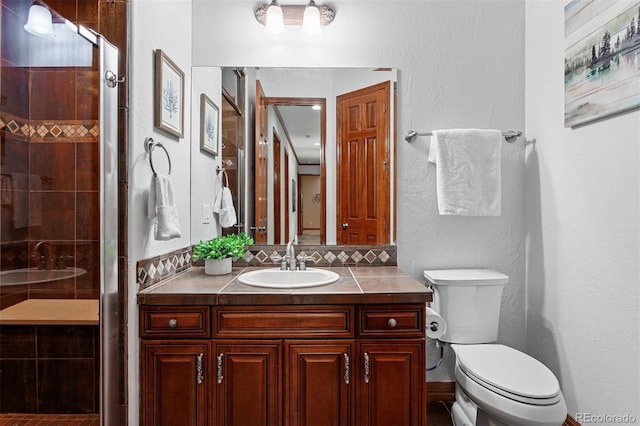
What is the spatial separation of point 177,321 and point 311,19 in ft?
5.42

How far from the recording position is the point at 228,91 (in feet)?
6.70

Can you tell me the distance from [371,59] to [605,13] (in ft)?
3.45

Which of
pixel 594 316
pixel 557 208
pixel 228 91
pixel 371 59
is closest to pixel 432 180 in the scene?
pixel 557 208

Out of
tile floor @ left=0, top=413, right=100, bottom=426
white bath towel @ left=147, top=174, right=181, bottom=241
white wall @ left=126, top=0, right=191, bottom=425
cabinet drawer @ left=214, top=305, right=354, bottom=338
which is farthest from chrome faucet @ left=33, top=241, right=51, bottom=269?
cabinet drawer @ left=214, top=305, right=354, bottom=338

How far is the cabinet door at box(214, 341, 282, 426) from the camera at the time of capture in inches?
57.3

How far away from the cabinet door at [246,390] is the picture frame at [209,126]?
3.55 feet

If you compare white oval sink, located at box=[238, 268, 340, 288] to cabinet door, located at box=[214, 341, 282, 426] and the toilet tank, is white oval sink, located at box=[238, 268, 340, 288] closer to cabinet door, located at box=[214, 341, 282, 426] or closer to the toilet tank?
cabinet door, located at box=[214, 341, 282, 426]

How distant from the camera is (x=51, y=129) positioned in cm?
120

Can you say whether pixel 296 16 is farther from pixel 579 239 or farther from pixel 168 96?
pixel 579 239

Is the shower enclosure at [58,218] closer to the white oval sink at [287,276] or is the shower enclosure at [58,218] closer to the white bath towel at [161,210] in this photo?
the white bath towel at [161,210]

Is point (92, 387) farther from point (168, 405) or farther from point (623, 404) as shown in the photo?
point (623, 404)

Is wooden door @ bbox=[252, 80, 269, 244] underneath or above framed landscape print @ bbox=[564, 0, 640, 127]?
underneath

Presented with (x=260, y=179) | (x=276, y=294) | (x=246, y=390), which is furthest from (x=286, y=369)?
(x=260, y=179)
